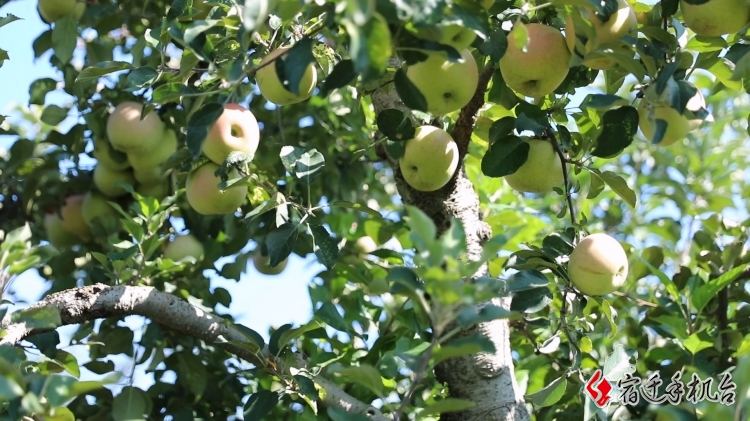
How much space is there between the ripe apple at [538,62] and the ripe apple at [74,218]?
162cm

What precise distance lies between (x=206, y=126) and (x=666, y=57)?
2.62 ft

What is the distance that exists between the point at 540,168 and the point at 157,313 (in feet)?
2.64

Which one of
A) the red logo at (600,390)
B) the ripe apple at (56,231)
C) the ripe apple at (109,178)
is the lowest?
the ripe apple at (56,231)

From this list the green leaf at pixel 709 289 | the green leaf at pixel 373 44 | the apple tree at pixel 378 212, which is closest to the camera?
the green leaf at pixel 373 44

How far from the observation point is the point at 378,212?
5.55 feet

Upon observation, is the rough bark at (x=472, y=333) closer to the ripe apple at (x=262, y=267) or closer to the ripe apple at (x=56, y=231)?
the ripe apple at (x=262, y=267)

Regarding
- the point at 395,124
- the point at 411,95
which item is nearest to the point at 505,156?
the point at 395,124

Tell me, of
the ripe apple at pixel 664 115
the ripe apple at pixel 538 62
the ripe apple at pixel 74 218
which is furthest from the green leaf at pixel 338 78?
the ripe apple at pixel 74 218

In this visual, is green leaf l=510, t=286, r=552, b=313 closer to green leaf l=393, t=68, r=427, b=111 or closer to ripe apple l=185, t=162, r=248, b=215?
green leaf l=393, t=68, r=427, b=111

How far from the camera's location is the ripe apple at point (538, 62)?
1.51 m

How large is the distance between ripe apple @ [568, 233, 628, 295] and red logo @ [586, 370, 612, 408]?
169mm

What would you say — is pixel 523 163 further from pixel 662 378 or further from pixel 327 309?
pixel 662 378

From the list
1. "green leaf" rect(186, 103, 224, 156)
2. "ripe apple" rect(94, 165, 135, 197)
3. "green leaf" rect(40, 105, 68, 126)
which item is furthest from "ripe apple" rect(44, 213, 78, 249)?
"green leaf" rect(186, 103, 224, 156)

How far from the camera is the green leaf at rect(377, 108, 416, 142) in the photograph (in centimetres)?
167
